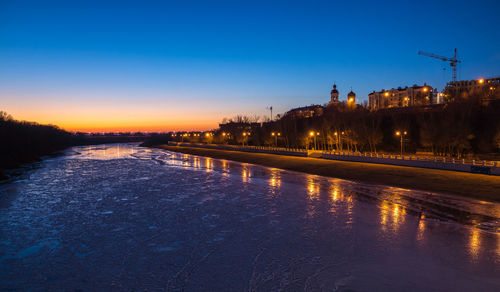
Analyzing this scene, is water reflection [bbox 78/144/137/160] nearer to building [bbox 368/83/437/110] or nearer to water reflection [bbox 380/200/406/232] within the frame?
water reflection [bbox 380/200/406/232]

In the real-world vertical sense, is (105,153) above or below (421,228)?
above

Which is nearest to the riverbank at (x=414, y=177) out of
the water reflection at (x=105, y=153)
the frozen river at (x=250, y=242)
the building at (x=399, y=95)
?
the frozen river at (x=250, y=242)

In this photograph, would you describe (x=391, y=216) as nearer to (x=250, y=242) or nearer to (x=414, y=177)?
(x=250, y=242)

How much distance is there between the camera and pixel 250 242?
11.3m

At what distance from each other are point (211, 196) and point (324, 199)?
751cm

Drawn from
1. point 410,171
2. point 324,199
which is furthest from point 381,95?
point 324,199

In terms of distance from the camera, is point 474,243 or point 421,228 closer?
point 474,243

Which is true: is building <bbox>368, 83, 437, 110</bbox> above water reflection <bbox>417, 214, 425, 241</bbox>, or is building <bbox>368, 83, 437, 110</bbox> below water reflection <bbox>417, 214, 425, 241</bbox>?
above

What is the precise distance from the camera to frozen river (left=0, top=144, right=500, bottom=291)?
27.3 ft

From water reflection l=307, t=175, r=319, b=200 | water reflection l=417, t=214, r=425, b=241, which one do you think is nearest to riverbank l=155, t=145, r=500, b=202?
water reflection l=307, t=175, r=319, b=200

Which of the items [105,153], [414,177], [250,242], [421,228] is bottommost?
[250,242]

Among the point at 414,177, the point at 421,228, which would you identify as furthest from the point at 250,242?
the point at 414,177

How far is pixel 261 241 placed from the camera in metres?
11.4

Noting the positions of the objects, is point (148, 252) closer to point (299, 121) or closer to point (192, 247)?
point (192, 247)
